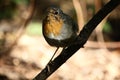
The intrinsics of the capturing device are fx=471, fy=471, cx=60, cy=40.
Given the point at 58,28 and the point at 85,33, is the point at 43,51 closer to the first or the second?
the point at 58,28

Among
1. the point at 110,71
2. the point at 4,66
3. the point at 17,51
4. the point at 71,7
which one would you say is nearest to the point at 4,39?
the point at 17,51

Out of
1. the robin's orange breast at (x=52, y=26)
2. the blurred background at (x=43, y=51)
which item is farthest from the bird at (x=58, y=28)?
the blurred background at (x=43, y=51)

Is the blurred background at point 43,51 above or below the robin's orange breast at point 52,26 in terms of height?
below

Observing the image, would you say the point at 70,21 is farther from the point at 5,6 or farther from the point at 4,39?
the point at 5,6

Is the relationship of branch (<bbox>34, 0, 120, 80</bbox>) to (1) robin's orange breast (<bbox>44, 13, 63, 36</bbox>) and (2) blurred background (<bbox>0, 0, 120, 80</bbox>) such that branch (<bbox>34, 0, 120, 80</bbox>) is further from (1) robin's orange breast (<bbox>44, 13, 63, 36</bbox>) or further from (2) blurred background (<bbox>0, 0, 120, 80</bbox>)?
(2) blurred background (<bbox>0, 0, 120, 80</bbox>)

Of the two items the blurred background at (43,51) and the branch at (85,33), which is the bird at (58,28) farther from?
the blurred background at (43,51)

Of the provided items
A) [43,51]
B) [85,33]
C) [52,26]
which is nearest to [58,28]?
[52,26]
